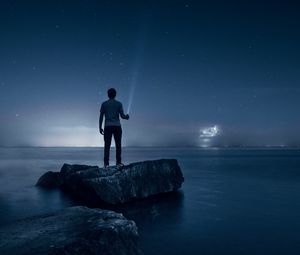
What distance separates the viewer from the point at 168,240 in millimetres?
6637

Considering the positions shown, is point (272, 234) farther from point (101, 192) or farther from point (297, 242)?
point (101, 192)

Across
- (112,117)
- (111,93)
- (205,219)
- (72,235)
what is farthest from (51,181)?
(72,235)

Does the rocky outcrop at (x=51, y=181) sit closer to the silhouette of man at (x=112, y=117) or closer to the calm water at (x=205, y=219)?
the calm water at (x=205, y=219)

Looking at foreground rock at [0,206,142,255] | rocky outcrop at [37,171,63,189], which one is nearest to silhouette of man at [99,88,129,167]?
foreground rock at [0,206,142,255]

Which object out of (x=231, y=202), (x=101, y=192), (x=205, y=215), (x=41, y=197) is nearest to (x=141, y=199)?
(x=101, y=192)

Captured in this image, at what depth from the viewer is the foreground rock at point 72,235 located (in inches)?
157

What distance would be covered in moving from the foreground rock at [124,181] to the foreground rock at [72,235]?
164 inches

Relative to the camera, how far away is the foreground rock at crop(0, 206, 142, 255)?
3.99 meters

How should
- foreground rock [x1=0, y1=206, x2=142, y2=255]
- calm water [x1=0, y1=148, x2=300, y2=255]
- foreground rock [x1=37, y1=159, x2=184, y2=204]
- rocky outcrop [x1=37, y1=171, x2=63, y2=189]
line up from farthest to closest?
rocky outcrop [x1=37, y1=171, x2=63, y2=189] → foreground rock [x1=37, y1=159, x2=184, y2=204] → calm water [x1=0, y1=148, x2=300, y2=255] → foreground rock [x1=0, y1=206, x2=142, y2=255]

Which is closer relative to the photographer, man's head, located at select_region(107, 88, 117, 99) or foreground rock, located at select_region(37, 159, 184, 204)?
foreground rock, located at select_region(37, 159, 184, 204)

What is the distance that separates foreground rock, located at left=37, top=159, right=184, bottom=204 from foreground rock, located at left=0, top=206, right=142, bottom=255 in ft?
13.7

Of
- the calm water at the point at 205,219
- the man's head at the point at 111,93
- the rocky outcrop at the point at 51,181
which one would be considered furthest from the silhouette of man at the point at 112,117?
the rocky outcrop at the point at 51,181

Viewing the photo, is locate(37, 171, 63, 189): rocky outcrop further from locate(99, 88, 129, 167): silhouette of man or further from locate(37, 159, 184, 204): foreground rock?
locate(99, 88, 129, 167): silhouette of man

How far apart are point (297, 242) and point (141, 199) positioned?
603 cm
